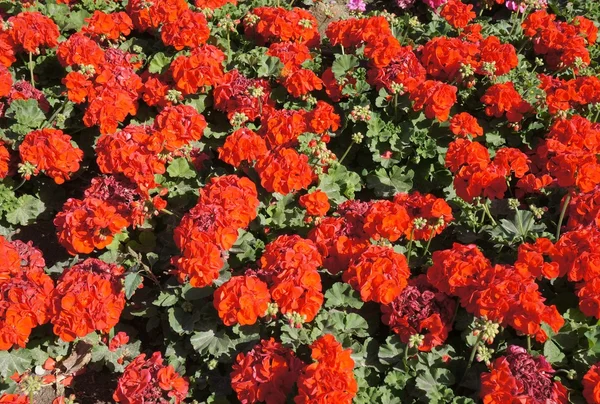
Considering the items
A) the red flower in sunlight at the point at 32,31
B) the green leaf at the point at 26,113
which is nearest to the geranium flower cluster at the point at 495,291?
the green leaf at the point at 26,113

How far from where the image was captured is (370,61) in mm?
5547

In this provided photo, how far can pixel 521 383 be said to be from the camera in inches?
131

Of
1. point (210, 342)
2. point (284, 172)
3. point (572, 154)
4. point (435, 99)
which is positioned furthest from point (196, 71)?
point (572, 154)

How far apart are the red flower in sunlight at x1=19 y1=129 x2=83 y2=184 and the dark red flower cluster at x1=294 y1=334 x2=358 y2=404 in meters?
2.58

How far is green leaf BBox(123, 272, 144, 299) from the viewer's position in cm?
405

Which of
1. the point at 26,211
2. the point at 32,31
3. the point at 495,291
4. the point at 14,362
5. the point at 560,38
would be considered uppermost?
the point at 560,38

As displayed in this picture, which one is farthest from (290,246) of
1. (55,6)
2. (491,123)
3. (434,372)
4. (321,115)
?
(55,6)

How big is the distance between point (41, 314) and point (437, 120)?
332 centimetres

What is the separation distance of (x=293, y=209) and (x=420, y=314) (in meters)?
1.35

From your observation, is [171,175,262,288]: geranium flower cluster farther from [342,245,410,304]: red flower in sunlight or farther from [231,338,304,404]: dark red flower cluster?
[342,245,410,304]: red flower in sunlight

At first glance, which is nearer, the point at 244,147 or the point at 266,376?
the point at 266,376

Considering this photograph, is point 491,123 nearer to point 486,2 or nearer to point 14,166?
point 486,2

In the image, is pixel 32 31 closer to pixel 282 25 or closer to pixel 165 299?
pixel 282 25

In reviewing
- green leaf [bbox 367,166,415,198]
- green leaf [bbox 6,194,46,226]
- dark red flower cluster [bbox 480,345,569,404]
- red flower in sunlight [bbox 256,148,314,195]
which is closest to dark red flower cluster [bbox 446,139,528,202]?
green leaf [bbox 367,166,415,198]
